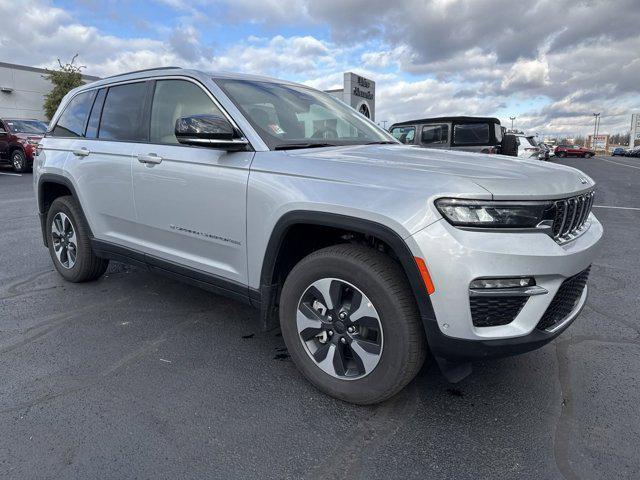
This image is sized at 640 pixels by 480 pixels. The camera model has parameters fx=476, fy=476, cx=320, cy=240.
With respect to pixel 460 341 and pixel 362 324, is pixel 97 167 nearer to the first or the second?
pixel 362 324

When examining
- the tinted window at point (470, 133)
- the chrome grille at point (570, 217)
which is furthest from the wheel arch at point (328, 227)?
the tinted window at point (470, 133)

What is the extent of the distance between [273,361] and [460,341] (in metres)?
1.38

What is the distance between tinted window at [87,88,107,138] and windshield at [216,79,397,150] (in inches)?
59.7

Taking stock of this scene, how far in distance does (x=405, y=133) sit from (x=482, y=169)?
1003cm

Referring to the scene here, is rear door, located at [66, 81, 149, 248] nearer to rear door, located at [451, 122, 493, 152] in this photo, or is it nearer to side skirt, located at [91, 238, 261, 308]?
side skirt, located at [91, 238, 261, 308]

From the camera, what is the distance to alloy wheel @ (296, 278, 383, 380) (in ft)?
7.93

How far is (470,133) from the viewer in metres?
10.8

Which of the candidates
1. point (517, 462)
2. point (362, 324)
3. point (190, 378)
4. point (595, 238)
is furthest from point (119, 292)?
point (595, 238)

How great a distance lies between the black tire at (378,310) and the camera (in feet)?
7.50

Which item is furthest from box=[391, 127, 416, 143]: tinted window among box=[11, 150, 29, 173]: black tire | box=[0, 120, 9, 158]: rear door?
box=[0, 120, 9, 158]: rear door

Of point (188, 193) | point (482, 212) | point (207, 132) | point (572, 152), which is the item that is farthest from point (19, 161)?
point (572, 152)

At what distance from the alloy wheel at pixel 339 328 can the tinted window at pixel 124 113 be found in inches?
76.8

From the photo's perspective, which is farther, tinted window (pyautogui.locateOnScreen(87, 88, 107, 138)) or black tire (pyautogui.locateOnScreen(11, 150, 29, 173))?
black tire (pyautogui.locateOnScreen(11, 150, 29, 173))

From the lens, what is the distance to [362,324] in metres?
2.43
